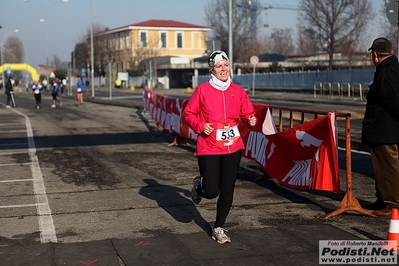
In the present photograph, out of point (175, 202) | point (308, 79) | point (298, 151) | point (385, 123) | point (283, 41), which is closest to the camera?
point (385, 123)

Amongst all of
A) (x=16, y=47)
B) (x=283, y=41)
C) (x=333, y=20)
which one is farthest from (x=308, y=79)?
(x=16, y=47)

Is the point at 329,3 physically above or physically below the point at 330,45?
above

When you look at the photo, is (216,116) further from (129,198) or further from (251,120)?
(129,198)

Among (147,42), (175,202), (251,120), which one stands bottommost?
(175,202)

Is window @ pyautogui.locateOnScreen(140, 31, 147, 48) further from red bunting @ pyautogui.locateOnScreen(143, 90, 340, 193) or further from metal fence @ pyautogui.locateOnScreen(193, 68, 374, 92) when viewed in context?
red bunting @ pyautogui.locateOnScreen(143, 90, 340, 193)

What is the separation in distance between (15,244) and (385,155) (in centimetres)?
413

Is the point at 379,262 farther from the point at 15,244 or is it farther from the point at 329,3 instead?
the point at 329,3

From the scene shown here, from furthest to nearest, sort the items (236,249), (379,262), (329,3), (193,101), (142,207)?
(329,3) < (142,207) < (193,101) < (236,249) < (379,262)

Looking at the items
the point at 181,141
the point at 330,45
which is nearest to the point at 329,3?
the point at 330,45

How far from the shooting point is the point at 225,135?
6469 millimetres

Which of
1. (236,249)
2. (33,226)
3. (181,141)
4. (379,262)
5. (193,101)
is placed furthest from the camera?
(181,141)

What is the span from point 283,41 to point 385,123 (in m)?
134

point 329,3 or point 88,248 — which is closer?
point 88,248

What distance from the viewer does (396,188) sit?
751 cm
